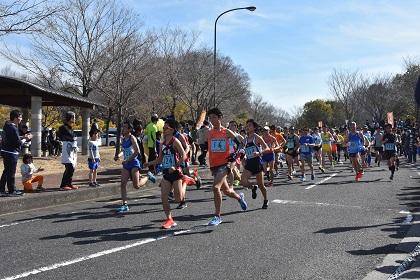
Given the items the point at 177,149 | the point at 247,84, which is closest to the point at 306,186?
the point at 177,149

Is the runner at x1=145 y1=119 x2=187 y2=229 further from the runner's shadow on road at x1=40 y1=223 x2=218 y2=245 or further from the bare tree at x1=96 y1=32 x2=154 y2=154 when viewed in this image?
the bare tree at x1=96 y1=32 x2=154 y2=154

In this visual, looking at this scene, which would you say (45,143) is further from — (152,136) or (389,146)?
(389,146)

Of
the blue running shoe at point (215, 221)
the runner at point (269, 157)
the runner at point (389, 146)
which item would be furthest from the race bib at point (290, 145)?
the blue running shoe at point (215, 221)

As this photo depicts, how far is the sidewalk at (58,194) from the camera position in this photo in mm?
9969

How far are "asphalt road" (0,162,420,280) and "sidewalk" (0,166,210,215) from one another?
0.44 meters

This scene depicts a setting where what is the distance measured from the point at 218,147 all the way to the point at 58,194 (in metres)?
4.54

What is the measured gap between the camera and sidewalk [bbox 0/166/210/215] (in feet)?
32.7

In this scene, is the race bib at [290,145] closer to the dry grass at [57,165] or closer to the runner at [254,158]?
the runner at [254,158]

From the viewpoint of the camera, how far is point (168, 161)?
26.5ft

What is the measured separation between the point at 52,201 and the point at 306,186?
282 inches

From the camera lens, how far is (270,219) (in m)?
8.59

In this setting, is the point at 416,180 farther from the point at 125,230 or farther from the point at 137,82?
the point at 137,82

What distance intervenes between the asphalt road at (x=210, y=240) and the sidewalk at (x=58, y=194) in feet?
1.43

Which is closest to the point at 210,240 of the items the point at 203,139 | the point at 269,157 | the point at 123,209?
the point at 123,209
